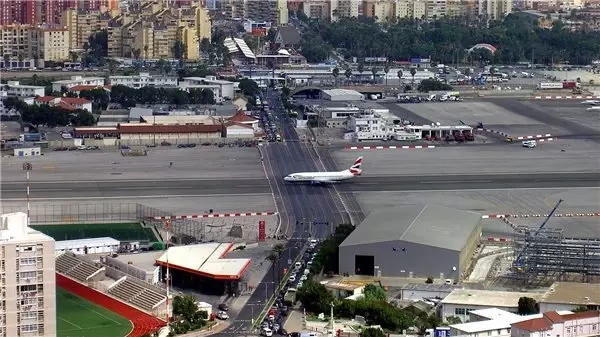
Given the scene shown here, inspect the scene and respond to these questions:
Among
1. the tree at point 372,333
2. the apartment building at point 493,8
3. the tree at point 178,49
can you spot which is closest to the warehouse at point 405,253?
the tree at point 372,333

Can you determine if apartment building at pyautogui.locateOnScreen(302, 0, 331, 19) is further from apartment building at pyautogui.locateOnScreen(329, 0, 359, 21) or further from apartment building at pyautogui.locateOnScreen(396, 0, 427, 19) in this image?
apartment building at pyautogui.locateOnScreen(396, 0, 427, 19)

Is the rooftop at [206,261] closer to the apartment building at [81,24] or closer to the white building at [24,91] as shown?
the white building at [24,91]

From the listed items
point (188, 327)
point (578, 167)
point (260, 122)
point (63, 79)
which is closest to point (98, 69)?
point (63, 79)

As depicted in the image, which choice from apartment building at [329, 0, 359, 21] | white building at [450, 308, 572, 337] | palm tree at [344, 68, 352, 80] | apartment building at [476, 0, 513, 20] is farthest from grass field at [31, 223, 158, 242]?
apartment building at [476, 0, 513, 20]

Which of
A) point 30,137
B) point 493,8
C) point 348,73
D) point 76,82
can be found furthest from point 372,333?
point 493,8

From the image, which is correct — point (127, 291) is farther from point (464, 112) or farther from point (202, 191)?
point (464, 112)
